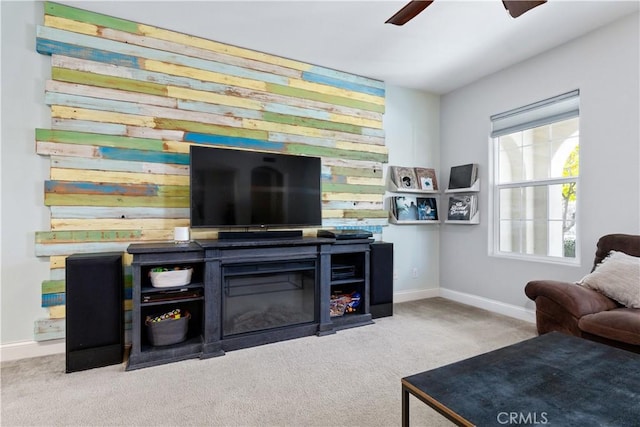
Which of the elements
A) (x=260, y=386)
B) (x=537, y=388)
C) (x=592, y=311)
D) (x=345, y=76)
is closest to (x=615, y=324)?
(x=592, y=311)

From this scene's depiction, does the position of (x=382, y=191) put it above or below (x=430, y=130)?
below

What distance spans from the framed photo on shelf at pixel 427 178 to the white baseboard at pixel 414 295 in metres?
1.32

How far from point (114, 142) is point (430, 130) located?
3.62 metres

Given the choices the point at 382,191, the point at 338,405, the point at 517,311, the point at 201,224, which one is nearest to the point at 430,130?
the point at 382,191

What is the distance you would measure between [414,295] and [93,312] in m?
3.37

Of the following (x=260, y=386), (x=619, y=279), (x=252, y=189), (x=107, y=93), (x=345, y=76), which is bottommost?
(x=260, y=386)

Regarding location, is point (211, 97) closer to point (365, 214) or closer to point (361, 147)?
point (361, 147)

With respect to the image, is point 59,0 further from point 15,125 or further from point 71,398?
point 71,398

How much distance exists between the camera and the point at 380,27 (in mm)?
2812

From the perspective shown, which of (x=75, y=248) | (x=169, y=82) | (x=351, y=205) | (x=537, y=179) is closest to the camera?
(x=75, y=248)

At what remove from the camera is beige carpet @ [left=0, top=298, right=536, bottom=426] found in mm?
1714

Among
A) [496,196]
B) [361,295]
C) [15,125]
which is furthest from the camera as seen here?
[496,196]

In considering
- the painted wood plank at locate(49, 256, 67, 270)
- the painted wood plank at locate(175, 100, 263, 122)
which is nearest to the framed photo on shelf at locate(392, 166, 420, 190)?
the painted wood plank at locate(175, 100, 263, 122)

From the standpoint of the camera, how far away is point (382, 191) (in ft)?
13.0
